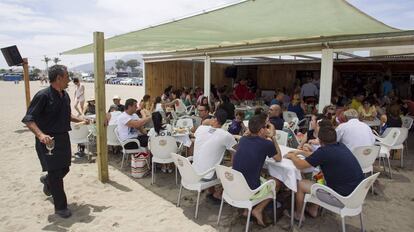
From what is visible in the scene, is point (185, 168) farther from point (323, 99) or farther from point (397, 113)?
point (397, 113)

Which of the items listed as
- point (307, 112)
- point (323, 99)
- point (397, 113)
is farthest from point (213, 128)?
point (307, 112)

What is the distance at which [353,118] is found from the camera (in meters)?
4.30

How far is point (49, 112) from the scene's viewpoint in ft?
11.1

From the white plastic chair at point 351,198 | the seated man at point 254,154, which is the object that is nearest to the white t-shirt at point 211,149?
the seated man at point 254,154

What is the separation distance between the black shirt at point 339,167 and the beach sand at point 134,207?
70 cm

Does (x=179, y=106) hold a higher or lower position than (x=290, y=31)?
lower

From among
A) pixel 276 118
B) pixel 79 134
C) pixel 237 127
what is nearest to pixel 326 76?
pixel 276 118

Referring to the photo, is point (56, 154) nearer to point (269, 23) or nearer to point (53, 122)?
point (53, 122)

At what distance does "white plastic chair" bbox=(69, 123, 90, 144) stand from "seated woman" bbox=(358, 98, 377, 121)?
554cm

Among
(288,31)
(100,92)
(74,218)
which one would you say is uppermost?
→ (288,31)

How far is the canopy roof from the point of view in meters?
4.73

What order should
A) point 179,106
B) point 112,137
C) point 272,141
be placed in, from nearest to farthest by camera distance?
point 272,141 < point 112,137 < point 179,106

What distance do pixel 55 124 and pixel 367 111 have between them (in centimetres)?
593

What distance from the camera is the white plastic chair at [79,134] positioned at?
577 centimetres
